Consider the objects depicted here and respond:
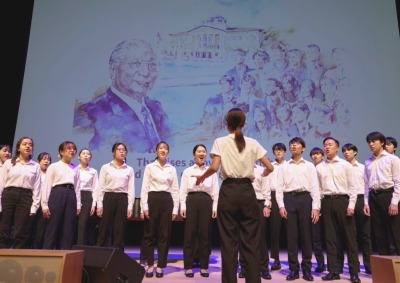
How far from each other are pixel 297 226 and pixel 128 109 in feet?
10.8

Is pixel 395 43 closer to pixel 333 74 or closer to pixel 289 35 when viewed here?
pixel 333 74

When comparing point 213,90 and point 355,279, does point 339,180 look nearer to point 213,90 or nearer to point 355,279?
point 355,279

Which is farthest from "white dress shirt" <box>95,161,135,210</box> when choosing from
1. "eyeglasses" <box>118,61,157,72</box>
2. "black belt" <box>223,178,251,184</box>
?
"eyeglasses" <box>118,61,157,72</box>

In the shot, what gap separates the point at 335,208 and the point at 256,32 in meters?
3.41

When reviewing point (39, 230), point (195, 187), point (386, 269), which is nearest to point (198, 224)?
point (195, 187)

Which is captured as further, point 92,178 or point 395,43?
point 395,43

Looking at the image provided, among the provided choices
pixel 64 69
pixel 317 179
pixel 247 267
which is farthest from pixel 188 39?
pixel 247 267

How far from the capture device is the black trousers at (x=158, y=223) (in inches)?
167

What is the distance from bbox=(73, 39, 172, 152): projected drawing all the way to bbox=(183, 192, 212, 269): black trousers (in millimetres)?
1703

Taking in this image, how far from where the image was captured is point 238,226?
109 inches

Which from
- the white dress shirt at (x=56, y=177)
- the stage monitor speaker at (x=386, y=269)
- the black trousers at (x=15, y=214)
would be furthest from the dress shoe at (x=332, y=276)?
the black trousers at (x=15, y=214)

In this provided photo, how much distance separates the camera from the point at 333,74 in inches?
241

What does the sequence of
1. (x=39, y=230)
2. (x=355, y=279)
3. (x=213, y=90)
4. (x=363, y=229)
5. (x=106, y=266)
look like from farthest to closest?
(x=213, y=90)
(x=39, y=230)
(x=363, y=229)
(x=355, y=279)
(x=106, y=266)

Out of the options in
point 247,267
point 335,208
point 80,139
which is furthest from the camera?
point 80,139
